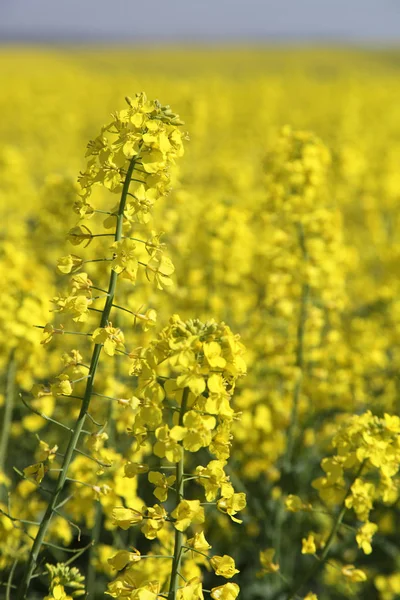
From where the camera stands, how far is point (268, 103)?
2662 centimetres

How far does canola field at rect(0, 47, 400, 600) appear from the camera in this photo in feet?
6.42

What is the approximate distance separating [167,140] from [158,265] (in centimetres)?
41

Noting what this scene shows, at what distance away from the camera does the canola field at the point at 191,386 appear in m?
1.96

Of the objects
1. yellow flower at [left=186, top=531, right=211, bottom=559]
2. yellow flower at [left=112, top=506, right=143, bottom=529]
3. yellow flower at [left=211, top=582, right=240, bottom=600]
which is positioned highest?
yellow flower at [left=112, top=506, right=143, bottom=529]

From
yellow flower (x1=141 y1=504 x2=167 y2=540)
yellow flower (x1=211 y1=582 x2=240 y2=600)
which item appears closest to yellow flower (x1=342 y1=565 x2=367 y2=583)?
yellow flower (x1=211 y1=582 x2=240 y2=600)

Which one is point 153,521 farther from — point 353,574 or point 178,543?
point 353,574

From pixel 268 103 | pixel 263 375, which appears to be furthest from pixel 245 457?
pixel 268 103

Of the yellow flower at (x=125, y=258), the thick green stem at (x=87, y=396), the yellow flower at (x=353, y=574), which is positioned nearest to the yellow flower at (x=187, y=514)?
the thick green stem at (x=87, y=396)

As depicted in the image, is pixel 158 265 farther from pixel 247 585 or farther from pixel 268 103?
pixel 268 103

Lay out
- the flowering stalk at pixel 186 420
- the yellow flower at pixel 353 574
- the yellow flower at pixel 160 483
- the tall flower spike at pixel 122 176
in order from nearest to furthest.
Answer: the flowering stalk at pixel 186 420, the yellow flower at pixel 160 483, the tall flower spike at pixel 122 176, the yellow flower at pixel 353 574

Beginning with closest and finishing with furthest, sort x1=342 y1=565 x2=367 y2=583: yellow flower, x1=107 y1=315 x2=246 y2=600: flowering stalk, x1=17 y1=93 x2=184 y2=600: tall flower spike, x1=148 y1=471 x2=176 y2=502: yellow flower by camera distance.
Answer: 1. x1=107 y1=315 x2=246 y2=600: flowering stalk
2. x1=148 y1=471 x2=176 y2=502: yellow flower
3. x1=17 y1=93 x2=184 y2=600: tall flower spike
4. x1=342 y1=565 x2=367 y2=583: yellow flower

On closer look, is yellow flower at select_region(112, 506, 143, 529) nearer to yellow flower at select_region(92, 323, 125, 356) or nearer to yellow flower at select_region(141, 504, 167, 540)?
yellow flower at select_region(141, 504, 167, 540)

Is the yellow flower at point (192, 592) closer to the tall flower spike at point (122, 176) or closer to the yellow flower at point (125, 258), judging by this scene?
the tall flower spike at point (122, 176)

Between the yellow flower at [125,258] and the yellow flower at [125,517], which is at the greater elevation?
the yellow flower at [125,258]
